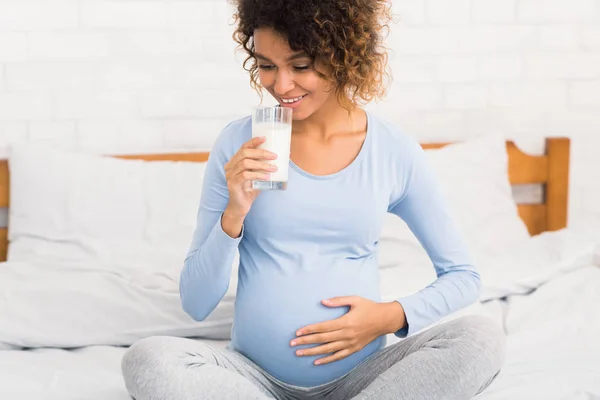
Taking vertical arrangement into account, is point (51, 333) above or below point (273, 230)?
below

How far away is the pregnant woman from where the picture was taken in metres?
1.21

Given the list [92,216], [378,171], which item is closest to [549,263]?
[378,171]

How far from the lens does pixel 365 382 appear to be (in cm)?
128

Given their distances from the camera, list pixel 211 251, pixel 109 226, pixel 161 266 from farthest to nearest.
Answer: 1. pixel 109 226
2. pixel 161 266
3. pixel 211 251

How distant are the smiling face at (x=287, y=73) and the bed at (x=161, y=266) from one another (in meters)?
0.59

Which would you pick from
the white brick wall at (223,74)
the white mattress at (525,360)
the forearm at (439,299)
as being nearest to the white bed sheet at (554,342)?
the white mattress at (525,360)

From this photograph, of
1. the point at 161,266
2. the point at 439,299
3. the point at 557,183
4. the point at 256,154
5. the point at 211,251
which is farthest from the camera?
the point at 557,183

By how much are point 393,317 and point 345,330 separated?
93mm

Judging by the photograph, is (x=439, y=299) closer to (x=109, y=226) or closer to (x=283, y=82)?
(x=283, y=82)

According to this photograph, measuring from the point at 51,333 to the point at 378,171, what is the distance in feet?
2.64

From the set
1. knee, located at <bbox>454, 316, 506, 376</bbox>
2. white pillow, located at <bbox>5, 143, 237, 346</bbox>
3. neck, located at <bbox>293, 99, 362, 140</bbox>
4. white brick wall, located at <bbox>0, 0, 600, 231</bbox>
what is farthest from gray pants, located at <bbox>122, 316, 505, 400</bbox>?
white brick wall, located at <bbox>0, 0, 600, 231</bbox>

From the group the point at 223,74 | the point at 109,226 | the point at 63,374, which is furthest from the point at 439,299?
the point at 223,74

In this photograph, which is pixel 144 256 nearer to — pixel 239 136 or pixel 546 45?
pixel 239 136

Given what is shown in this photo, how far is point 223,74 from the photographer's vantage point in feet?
7.97
